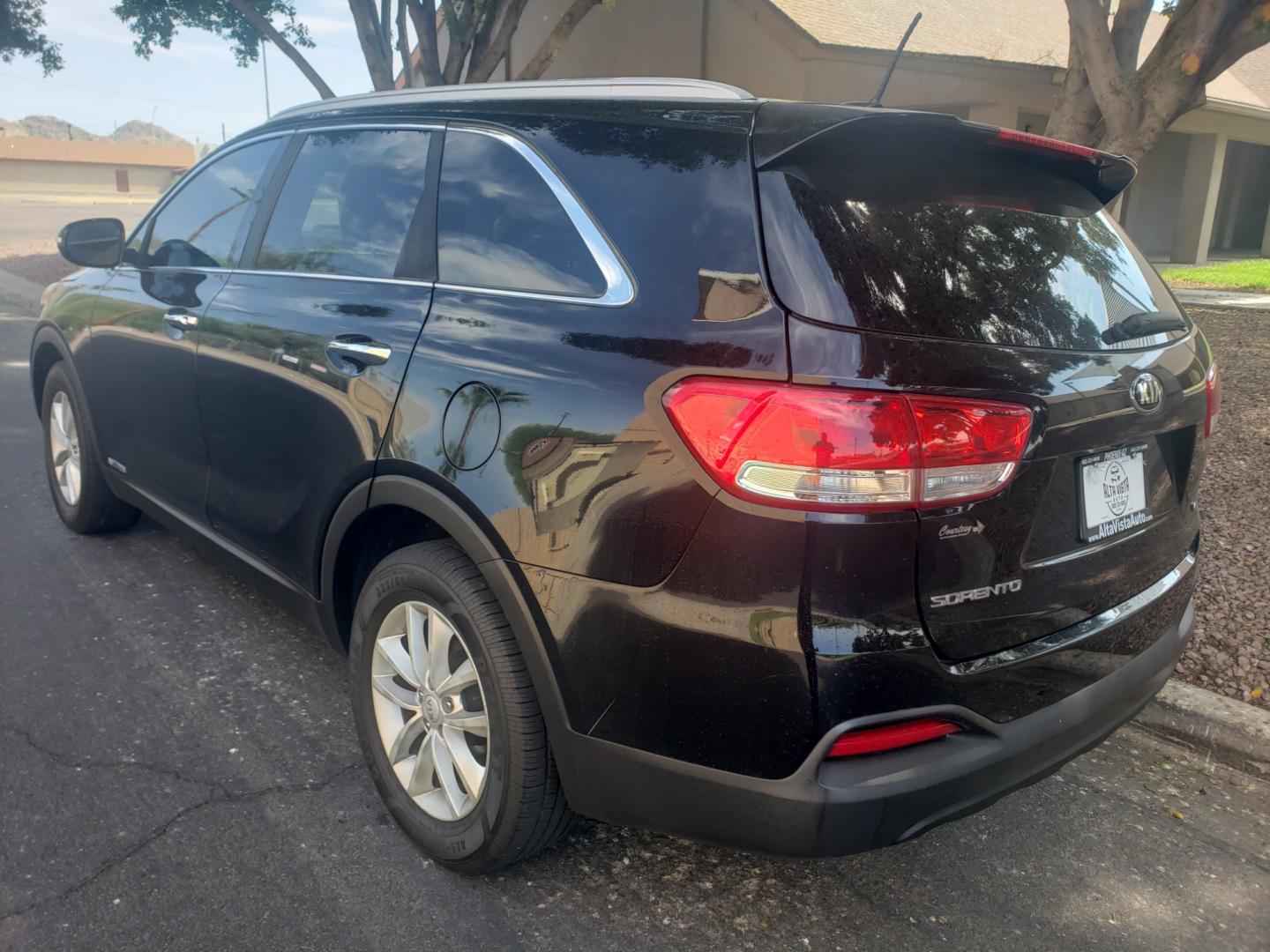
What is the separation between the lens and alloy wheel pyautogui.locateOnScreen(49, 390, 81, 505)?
4750 mm

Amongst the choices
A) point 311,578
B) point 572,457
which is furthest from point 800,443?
point 311,578

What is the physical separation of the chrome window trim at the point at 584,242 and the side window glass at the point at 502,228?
13 millimetres

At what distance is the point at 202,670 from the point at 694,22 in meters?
15.7

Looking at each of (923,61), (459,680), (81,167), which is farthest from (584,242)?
(81,167)

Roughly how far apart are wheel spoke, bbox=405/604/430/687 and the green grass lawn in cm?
1483

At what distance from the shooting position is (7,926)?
236 centimetres

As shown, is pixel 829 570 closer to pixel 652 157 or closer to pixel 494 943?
pixel 652 157

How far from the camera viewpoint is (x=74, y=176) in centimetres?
6219

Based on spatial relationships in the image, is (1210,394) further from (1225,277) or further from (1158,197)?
(1158,197)

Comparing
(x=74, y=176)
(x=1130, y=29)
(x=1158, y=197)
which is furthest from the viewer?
(x=74, y=176)

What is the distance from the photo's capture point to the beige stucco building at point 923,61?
1488cm

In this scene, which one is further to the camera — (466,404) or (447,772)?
(447,772)

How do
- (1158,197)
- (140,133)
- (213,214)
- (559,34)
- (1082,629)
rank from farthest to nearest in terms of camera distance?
(140,133)
(1158,197)
(559,34)
(213,214)
(1082,629)

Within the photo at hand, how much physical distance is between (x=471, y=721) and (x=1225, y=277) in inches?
689
